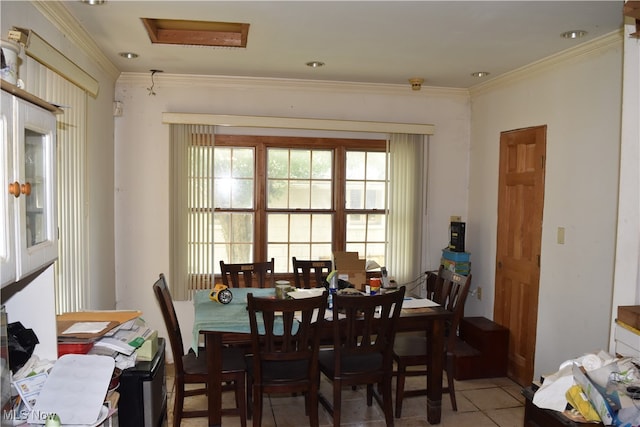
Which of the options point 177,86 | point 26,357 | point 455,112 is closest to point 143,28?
point 177,86

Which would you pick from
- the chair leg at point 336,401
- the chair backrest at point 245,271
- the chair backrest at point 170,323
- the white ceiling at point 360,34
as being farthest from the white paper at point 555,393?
the chair backrest at point 245,271

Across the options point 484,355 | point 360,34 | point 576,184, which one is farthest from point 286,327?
point 576,184

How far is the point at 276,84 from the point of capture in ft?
14.5

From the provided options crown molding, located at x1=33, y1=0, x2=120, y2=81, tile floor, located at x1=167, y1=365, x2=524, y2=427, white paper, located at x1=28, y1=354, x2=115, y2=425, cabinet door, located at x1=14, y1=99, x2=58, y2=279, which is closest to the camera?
cabinet door, located at x1=14, y1=99, x2=58, y2=279

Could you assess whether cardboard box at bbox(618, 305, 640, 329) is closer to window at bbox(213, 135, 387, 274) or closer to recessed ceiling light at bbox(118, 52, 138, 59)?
window at bbox(213, 135, 387, 274)

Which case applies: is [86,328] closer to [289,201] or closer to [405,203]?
[289,201]

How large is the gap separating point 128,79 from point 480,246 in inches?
141

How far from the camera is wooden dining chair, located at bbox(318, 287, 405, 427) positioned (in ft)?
9.14

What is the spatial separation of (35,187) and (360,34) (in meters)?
2.18

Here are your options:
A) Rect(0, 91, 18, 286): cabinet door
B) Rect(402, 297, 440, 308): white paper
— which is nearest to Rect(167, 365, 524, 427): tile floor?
Rect(402, 297, 440, 308): white paper

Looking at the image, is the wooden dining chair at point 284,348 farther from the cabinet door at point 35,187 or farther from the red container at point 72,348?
the cabinet door at point 35,187

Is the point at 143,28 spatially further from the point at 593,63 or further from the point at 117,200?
the point at 593,63

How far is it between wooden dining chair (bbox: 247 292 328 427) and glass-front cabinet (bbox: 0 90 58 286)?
3.86 ft

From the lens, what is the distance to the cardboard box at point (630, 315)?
195cm
